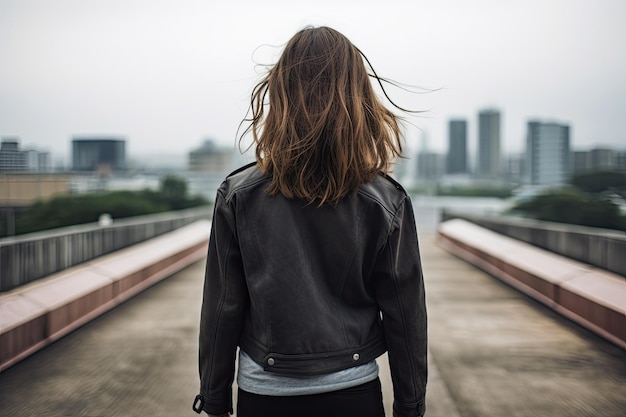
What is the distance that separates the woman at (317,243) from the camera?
1.95 meters

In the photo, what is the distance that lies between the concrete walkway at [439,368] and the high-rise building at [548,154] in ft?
21.2

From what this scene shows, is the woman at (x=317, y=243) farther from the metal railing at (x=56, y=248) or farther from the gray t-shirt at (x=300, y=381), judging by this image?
the metal railing at (x=56, y=248)

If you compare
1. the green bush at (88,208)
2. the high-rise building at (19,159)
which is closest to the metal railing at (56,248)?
the green bush at (88,208)

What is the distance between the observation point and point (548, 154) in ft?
50.5

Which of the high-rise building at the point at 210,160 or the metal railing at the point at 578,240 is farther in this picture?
the high-rise building at the point at 210,160

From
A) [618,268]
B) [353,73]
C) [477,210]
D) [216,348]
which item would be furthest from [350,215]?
[477,210]

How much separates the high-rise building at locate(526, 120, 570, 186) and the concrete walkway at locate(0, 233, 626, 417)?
21.2ft

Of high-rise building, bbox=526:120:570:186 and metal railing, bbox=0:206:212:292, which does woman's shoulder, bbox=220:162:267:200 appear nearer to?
metal railing, bbox=0:206:212:292

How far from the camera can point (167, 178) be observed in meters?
23.4

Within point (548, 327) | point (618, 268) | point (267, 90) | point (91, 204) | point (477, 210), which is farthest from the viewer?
point (477, 210)

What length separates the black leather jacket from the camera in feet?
6.41

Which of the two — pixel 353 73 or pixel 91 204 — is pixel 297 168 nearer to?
pixel 353 73

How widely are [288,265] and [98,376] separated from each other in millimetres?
4012

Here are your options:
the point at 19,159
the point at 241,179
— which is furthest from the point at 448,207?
the point at 241,179
